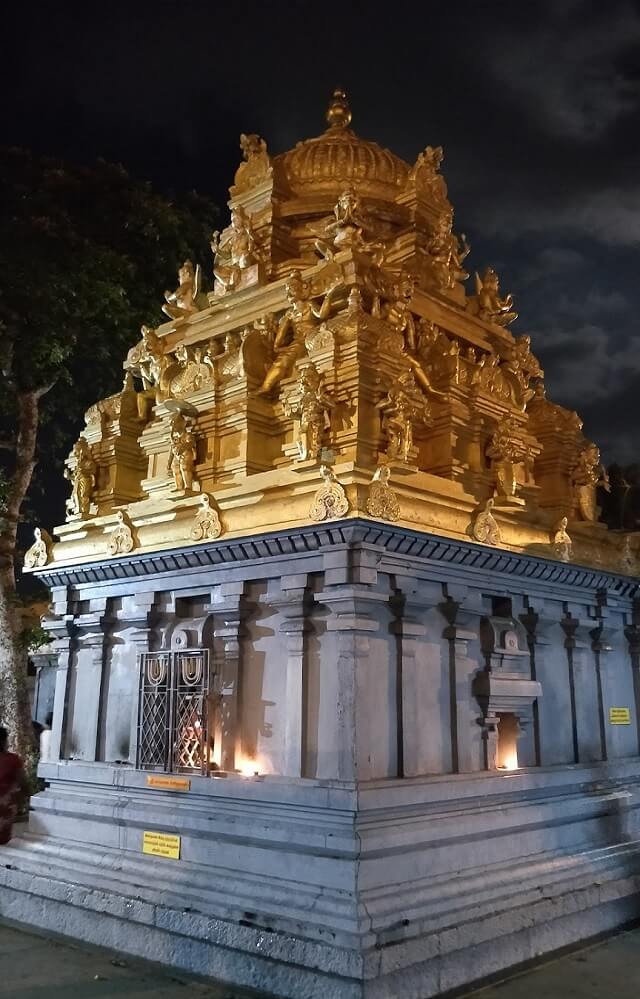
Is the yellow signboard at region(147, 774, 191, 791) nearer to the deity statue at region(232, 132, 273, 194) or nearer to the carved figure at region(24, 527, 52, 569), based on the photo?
the carved figure at region(24, 527, 52, 569)

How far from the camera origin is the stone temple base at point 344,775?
7152 mm

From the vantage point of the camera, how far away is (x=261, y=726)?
8531mm

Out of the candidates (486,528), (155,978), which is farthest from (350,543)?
(155,978)

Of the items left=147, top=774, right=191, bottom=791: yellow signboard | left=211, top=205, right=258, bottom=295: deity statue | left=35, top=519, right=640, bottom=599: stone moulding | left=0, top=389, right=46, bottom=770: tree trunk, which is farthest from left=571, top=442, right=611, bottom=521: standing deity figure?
left=0, top=389, right=46, bottom=770: tree trunk

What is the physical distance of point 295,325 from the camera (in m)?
10.1

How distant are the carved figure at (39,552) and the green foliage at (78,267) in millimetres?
5705

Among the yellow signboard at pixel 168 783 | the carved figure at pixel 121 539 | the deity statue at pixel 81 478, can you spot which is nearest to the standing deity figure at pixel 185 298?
the deity statue at pixel 81 478

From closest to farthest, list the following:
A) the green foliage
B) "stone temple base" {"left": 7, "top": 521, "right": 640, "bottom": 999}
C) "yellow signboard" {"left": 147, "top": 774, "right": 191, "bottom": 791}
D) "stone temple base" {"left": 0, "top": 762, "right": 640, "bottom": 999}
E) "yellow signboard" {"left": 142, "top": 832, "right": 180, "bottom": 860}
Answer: "stone temple base" {"left": 0, "top": 762, "right": 640, "bottom": 999}, "stone temple base" {"left": 7, "top": 521, "right": 640, "bottom": 999}, "yellow signboard" {"left": 142, "top": 832, "right": 180, "bottom": 860}, "yellow signboard" {"left": 147, "top": 774, "right": 191, "bottom": 791}, the green foliage

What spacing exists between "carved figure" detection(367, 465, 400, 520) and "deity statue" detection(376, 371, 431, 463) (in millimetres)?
772

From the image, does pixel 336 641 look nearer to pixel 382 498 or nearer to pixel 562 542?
pixel 382 498

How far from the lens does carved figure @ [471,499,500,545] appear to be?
8992 millimetres

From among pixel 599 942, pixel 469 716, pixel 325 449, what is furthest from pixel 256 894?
pixel 325 449

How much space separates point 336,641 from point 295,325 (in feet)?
13.4

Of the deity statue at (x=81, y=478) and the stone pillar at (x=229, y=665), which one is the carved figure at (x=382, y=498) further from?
the deity statue at (x=81, y=478)
